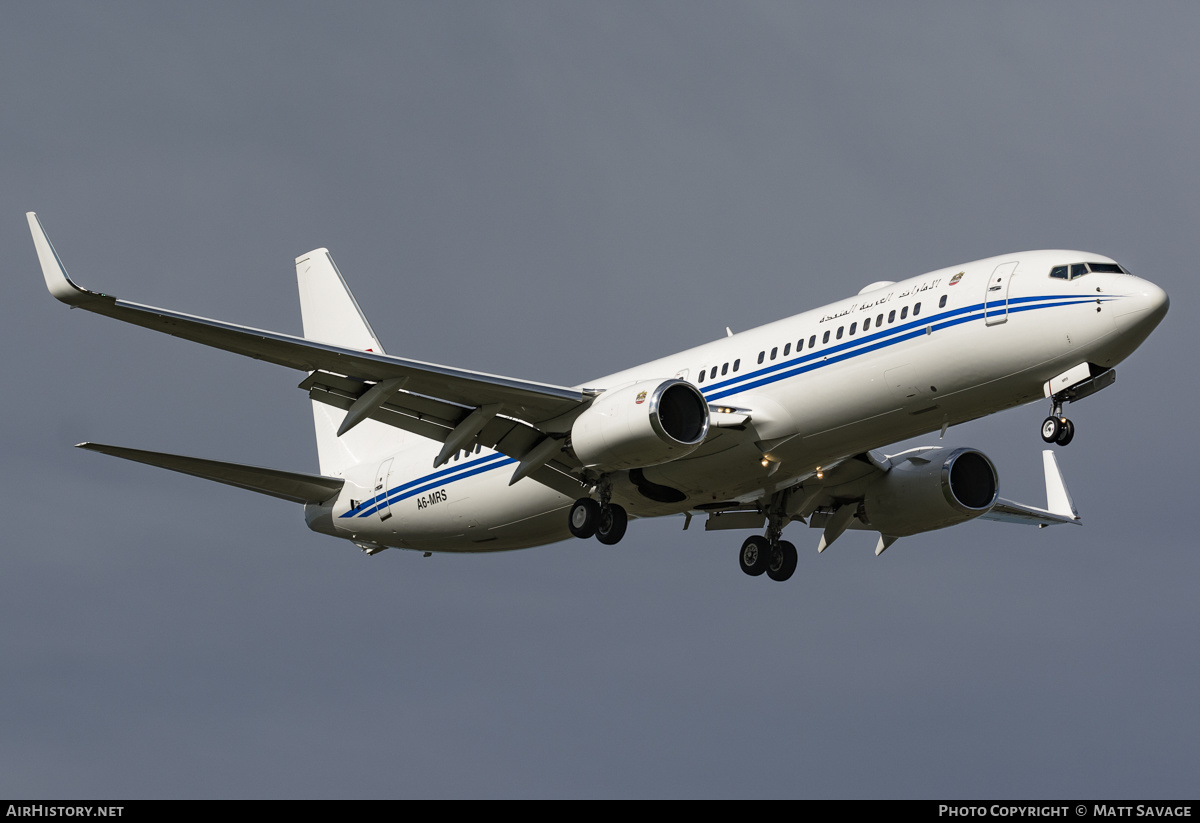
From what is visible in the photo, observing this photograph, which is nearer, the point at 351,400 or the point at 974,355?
the point at 974,355

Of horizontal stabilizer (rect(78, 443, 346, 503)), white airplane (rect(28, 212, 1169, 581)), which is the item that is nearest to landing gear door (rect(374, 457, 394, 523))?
white airplane (rect(28, 212, 1169, 581))

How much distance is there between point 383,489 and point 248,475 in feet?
12.6

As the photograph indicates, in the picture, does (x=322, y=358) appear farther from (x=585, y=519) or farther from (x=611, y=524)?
(x=611, y=524)

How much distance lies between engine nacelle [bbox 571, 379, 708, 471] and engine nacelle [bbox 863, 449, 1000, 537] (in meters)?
7.48

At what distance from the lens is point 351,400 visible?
3506cm

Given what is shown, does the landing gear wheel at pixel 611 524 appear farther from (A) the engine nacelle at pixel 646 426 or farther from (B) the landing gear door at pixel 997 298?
(B) the landing gear door at pixel 997 298

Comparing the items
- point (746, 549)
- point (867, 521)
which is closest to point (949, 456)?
point (867, 521)

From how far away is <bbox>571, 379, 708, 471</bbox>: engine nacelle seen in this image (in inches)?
1329

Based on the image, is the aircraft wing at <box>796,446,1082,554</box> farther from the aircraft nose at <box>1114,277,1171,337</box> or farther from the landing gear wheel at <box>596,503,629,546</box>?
the aircraft nose at <box>1114,277,1171,337</box>

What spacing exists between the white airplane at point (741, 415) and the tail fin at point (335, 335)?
1.73m

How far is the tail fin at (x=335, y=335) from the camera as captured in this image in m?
44.7
